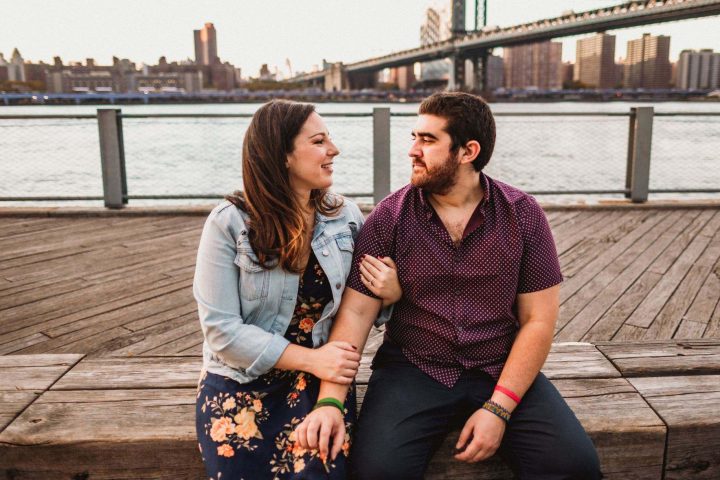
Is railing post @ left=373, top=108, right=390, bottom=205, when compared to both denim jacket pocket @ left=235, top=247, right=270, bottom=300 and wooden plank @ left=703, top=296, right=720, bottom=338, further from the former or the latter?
denim jacket pocket @ left=235, top=247, right=270, bottom=300

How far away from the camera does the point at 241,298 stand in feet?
4.82

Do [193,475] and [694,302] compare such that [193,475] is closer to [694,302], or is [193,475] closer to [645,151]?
[694,302]

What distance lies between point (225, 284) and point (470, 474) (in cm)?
70

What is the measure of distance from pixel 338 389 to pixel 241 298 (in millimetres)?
299

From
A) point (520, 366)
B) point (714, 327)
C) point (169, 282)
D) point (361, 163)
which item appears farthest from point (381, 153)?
point (361, 163)

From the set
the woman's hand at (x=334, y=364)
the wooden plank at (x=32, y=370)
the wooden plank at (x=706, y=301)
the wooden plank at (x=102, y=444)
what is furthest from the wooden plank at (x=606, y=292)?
the wooden plank at (x=32, y=370)

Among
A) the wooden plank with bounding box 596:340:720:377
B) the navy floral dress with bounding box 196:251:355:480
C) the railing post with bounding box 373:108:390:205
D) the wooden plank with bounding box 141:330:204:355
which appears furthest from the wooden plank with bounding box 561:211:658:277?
the navy floral dress with bounding box 196:251:355:480

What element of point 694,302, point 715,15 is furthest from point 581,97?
point 694,302

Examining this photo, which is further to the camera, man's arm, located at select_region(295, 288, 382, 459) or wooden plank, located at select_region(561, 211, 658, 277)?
wooden plank, located at select_region(561, 211, 658, 277)

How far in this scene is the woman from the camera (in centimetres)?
137

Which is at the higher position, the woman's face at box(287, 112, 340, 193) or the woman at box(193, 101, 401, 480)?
the woman's face at box(287, 112, 340, 193)

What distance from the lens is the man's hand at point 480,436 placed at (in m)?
1.39

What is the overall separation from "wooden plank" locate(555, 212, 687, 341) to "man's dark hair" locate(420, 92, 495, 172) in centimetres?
133

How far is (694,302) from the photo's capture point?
3.04 meters
